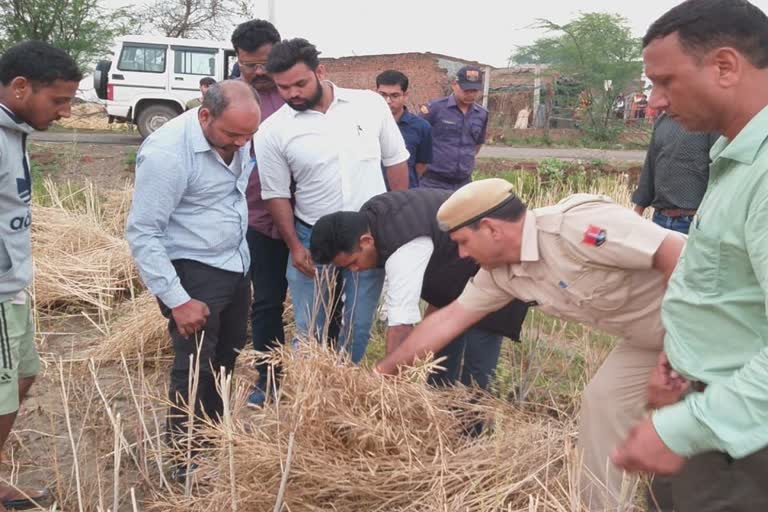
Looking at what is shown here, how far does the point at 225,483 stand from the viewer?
189cm

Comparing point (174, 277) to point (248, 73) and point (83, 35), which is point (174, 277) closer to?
point (248, 73)

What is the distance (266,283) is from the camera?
343cm

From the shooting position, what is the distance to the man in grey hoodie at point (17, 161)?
2.13 meters

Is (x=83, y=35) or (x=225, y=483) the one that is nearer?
(x=225, y=483)

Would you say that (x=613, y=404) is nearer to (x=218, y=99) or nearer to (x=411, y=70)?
(x=218, y=99)

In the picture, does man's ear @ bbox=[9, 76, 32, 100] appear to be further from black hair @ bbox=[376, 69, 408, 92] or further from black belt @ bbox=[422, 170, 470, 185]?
black belt @ bbox=[422, 170, 470, 185]

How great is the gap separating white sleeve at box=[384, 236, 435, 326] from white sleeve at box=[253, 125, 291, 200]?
34.0 inches

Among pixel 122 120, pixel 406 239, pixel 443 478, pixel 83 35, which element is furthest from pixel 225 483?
pixel 83 35

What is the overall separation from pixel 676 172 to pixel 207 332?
250 cm

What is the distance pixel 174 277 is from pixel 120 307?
2695mm

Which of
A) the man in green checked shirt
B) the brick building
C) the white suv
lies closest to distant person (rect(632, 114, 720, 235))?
the man in green checked shirt

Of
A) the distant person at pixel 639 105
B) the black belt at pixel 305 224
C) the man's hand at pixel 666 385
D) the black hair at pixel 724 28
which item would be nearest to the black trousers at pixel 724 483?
the man's hand at pixel 666 385

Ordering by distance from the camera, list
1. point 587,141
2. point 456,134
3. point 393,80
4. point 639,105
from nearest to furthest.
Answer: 1. point 393,80
2. point 456,134
3. point 587,141
4. point 639,105

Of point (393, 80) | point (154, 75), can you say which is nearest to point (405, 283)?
point (393, 80)
